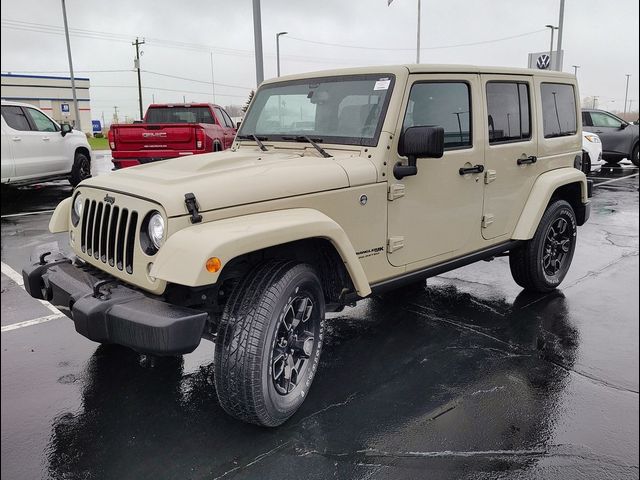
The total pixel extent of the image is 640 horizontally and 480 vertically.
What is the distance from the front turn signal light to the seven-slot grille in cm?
63

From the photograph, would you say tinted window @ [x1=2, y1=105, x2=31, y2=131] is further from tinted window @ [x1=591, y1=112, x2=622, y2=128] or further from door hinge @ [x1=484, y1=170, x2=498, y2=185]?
tinted window @ [x1=591, y1=112, x2=622, y2=128]

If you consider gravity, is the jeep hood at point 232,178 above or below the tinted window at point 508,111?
below

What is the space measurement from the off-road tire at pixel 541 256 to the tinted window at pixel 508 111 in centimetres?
85

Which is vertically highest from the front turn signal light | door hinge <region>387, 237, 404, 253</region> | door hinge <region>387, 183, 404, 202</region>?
door hinge <region>387, 183, 404, 202</region>

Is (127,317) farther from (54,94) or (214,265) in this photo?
(54,94)

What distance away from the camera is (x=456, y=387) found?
3646mm

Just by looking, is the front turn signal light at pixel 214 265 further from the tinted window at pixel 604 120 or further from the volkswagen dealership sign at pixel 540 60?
the volkswagen dealership sign at pixel 540 60

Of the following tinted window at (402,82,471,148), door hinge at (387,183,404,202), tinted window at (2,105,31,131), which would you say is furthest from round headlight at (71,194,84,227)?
tinted window at (2,105,31,131)

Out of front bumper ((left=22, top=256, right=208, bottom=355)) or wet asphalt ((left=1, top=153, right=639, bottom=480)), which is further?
wet asphalt ((left=1, top=153, right=639, bottom=480))

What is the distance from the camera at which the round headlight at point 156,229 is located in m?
2.86

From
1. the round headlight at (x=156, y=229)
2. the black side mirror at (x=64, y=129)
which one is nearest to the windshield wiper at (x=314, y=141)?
the round headlight at (x=156, y=229)

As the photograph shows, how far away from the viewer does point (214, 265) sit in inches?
102

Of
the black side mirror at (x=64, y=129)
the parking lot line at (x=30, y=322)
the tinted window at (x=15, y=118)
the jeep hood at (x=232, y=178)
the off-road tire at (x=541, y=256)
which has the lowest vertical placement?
the parking lot line at (x=30, y=322)

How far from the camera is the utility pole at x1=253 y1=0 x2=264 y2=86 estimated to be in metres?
10.4
